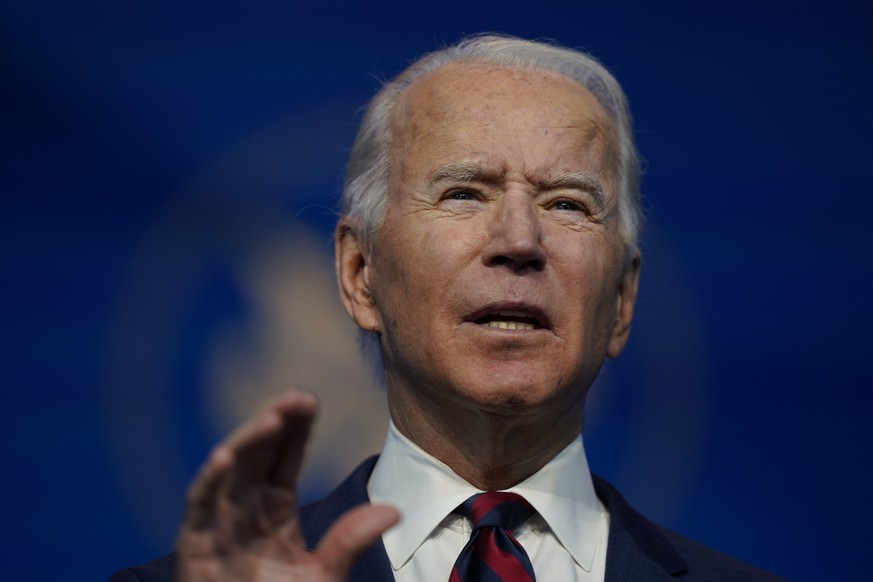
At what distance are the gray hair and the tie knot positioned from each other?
0.65 meters

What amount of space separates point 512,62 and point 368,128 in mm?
384

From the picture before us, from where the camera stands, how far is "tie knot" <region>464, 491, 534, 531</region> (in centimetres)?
218

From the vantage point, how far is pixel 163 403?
10.1ft

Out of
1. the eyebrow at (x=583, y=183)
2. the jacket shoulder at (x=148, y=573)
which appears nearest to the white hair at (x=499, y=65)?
the eyebrow at (x=583, y=183)

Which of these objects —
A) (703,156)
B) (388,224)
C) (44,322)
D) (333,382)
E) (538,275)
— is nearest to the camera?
(538,275)

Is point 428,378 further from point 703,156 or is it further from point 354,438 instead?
point 703,156

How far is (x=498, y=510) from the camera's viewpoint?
Result: 7.22 ft

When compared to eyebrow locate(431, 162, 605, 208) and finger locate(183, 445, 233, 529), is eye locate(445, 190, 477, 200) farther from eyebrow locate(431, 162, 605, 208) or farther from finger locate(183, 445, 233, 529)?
finger locate(183, 445, 233, 529)

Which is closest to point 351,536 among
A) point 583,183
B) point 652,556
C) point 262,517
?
point 262,517

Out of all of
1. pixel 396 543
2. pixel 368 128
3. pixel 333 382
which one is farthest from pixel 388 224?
pixel 333 382

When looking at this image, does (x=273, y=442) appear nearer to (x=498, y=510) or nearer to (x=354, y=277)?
(x=498, y=510)

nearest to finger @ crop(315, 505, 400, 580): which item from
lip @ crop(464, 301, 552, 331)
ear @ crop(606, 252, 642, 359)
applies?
lip @ crop(464, 301, 552, 331)

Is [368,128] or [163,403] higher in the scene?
[368,128]

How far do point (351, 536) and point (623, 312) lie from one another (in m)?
1.27
